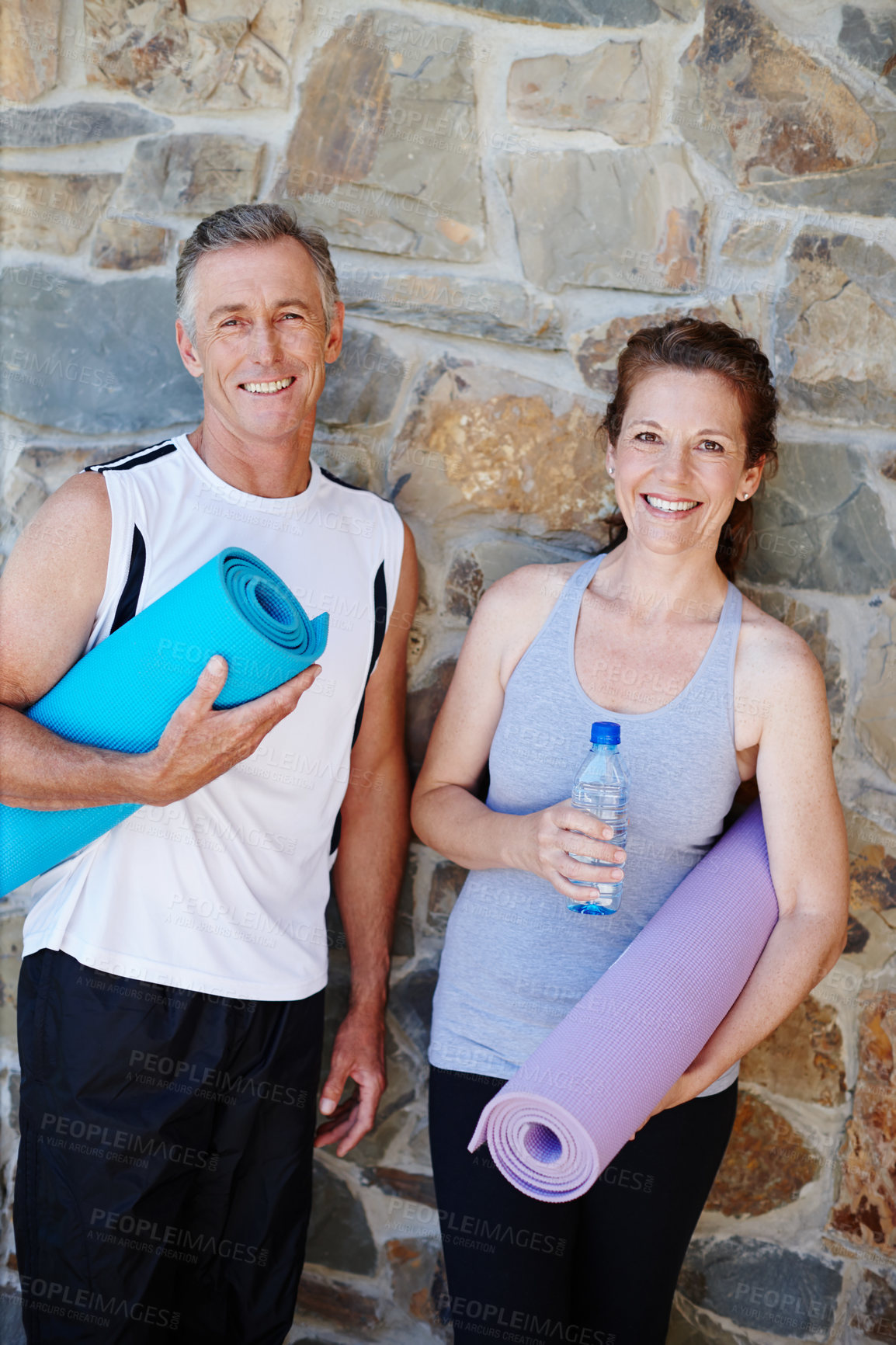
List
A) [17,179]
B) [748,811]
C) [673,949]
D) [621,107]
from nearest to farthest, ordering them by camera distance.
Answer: [673,949]
[748,811]
[621,107]
[17,179]

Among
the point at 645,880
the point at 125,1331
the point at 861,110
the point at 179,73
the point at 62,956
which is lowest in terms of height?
the point at 125,1331

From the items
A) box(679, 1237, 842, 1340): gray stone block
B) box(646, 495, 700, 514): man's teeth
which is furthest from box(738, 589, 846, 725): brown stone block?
box(679, 1237, 842, 1340): gray stone block

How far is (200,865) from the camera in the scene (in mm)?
1657

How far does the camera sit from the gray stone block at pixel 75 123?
2027mm

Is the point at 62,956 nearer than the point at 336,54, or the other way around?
the point at 62,956

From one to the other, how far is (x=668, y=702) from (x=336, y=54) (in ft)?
4.71

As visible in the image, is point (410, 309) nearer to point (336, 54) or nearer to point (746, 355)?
point (336, 54)

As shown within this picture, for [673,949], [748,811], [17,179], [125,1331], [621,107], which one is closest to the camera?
[673,949]

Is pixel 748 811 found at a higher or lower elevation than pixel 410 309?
lower

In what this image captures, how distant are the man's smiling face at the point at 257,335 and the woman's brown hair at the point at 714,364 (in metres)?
0.55

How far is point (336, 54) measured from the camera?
Result: 196 centimetres

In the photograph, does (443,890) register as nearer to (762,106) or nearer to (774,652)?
(774,652)

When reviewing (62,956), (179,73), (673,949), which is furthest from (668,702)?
(179,73)

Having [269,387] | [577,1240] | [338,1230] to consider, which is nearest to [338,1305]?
[338,1230]
